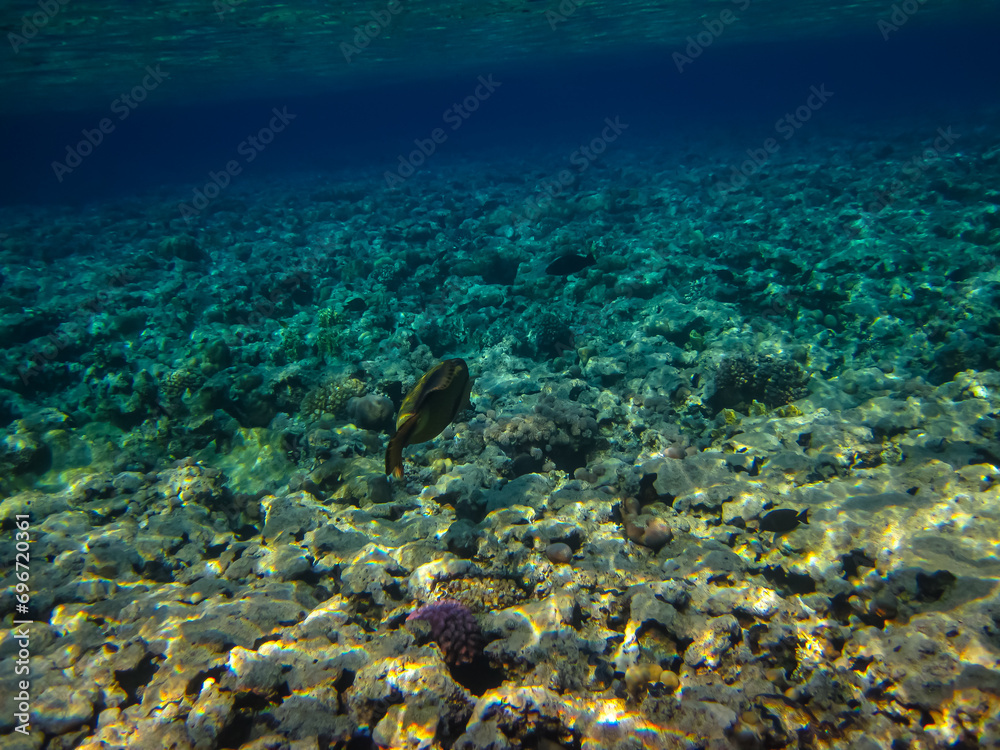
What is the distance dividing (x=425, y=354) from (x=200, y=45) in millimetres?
30248

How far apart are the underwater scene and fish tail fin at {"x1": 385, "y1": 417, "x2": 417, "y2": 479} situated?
0.02 meters

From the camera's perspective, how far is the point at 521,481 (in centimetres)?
559

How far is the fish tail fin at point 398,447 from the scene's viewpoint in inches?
113

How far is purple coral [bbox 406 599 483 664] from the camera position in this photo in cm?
324

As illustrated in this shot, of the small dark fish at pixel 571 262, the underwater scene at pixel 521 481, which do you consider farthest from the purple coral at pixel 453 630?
the small dark fish at pixel 571 262

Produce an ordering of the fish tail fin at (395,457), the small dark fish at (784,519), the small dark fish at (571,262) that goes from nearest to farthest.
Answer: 1. the fish tail fin at (395,457)
2. the small dark fish at (784,519)
3. the small dark fish at (571,262)

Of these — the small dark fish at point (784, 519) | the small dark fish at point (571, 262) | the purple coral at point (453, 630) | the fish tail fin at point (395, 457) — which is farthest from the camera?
the small dark fish at point (571, 262)

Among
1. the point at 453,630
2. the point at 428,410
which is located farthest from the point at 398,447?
the point at 453,630

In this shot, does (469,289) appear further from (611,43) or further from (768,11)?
(611,43)

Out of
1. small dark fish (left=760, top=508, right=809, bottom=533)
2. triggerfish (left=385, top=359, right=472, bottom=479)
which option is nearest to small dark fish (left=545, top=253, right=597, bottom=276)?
small dark fish (left=760, top=508, right=809, bottom=533)

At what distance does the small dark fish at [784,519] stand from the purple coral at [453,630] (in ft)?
9.59

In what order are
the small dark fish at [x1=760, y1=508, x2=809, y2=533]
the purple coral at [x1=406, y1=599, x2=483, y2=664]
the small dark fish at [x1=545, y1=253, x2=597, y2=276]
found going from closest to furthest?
the purple coral at [x1=406, y1=599, x2=483, y2=664] < the small dark fish at [x1=760, y1=508, x2=809, y2=533] < the small dark fish at [x1=545, y1=253, x2=597, y2=276]

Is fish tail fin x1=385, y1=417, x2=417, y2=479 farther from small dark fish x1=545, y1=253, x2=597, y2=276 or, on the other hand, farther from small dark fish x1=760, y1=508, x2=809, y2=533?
small dark fish x1=545, y1=253, x2=597, y2=276

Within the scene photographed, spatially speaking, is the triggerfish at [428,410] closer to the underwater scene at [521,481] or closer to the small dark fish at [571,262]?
the underwater scene at [521,481]
